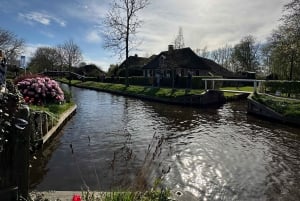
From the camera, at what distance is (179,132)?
45.7 ft

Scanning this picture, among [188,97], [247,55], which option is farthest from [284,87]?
[247,55]

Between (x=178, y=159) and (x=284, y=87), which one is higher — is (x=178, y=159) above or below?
below

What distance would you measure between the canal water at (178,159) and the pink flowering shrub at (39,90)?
1725 millimetres

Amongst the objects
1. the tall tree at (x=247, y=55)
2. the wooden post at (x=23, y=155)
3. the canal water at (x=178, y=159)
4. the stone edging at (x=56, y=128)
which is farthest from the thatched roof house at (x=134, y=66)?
the wooden post at (x=23, y=155)

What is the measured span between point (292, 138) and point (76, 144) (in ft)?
29.7

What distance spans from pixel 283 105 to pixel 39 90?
13.6 meters

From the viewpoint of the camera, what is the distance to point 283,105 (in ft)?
60.2

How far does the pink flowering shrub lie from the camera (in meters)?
14.6

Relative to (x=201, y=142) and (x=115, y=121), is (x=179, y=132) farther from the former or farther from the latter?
(x=115, y=121)

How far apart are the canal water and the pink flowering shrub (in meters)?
1.73

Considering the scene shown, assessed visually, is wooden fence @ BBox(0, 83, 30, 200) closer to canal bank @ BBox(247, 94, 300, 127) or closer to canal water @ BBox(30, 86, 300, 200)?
canal water @ BBox(30, 86, 300, 200)

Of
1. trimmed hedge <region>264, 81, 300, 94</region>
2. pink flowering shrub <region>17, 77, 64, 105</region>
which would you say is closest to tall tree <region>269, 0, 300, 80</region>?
trimmed hedge <region>264, 81, 300, 94</region>

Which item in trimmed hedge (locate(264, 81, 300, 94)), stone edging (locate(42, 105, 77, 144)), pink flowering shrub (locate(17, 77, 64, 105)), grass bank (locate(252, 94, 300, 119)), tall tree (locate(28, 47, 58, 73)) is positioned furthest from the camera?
tall tree (locate(28, 47, 58, 73))

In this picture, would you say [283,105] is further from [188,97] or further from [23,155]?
[23,155]
